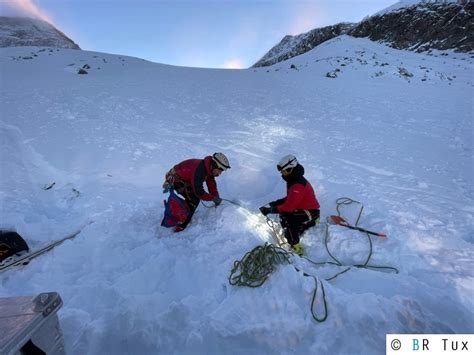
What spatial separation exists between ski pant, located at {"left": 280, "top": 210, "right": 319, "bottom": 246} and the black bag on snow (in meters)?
3.71

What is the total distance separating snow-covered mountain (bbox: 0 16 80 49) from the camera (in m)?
37.2

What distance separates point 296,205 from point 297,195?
15cm

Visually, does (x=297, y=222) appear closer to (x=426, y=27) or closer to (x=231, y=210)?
(x=231, y=210)

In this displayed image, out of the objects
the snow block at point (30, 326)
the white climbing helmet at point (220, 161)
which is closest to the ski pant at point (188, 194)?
the white climbing helmet at point (220, 161)

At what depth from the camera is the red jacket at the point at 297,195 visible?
4660 mm

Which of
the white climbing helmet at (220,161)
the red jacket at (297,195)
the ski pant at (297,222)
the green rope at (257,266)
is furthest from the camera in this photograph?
the white climbing helmet at (220,161)

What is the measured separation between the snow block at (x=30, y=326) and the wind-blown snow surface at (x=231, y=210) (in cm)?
111

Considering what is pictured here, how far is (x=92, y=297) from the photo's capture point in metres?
3.58

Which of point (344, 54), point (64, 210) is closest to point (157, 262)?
point (64, 210)

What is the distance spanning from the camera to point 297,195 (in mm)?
4648

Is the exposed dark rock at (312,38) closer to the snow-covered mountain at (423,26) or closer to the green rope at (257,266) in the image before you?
the snow-covered mountain at (423,26)

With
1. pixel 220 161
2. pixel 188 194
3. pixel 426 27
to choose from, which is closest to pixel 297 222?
pixel 220 161

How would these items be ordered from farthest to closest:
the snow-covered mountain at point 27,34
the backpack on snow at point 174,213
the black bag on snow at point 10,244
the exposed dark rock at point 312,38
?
1. the exposed dark rock at point 312,38
2. the snow-covered mountain at point 27,34
3. the backpack on snow at point 174,213
4. the black bag on snow at point 10,244

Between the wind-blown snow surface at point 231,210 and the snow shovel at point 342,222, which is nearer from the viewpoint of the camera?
the wind-blown snow surface at point 231,210
